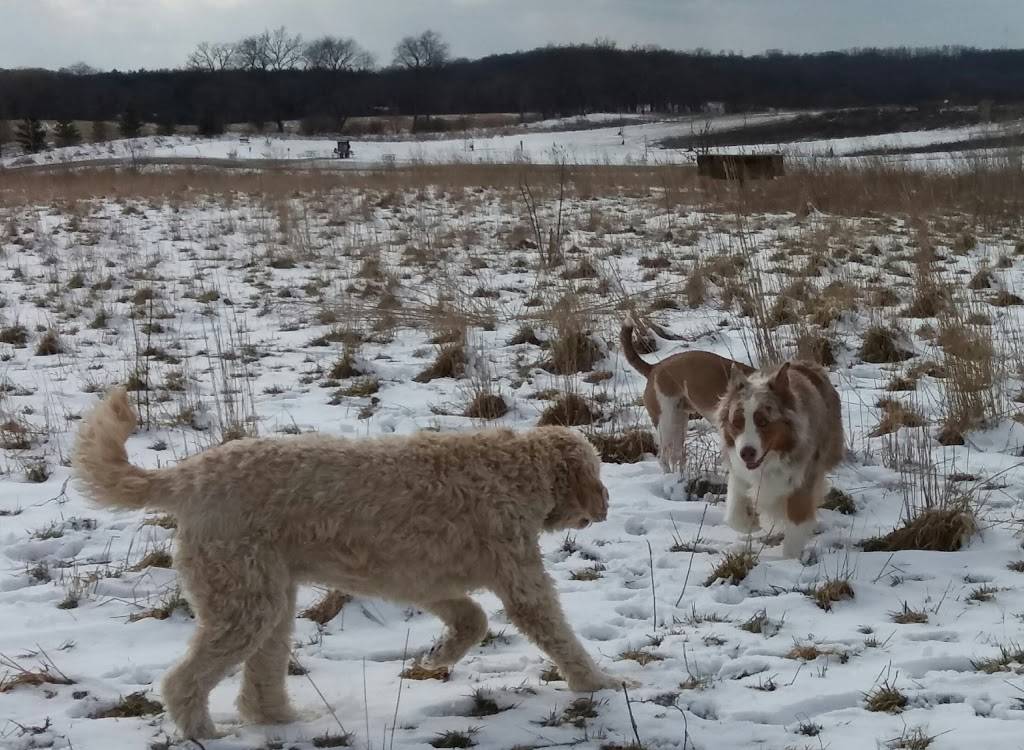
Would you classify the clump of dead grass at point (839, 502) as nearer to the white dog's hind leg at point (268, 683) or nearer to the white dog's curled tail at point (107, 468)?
the white dog's hind leg at point (268, 683)

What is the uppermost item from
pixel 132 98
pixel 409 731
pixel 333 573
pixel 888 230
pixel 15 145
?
pixel 132 98

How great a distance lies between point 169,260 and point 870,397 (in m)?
10.2

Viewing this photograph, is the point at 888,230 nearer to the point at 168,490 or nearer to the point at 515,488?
the point at 515,488

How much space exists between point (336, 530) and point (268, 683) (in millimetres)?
653

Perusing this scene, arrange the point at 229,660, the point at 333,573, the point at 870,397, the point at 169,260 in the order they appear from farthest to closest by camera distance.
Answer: the point at 169,260 < the point at 870,397 < the point at 333,573 < the point at 229,660

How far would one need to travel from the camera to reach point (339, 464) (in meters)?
3.49

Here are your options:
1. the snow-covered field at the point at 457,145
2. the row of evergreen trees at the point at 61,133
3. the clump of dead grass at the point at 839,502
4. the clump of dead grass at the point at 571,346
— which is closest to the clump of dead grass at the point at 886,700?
the clump of dead grass at the point at 839,502

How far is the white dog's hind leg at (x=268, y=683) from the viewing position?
11.2ft

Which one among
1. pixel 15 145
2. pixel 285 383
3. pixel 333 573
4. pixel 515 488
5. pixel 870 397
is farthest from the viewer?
pixel 15 145

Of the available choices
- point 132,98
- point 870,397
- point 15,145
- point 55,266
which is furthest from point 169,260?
point 132,98

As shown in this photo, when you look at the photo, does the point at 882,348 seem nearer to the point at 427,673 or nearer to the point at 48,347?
the point at 427,673

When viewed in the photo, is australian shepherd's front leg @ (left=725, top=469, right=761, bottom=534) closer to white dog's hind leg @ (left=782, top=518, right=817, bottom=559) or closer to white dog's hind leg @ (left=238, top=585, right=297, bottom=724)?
white dog's hind leg @ (left=782, top=518, right=817, bottom=559)

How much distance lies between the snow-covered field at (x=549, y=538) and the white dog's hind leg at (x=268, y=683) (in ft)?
0.30

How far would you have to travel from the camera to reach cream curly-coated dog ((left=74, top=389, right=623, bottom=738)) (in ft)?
10.6
